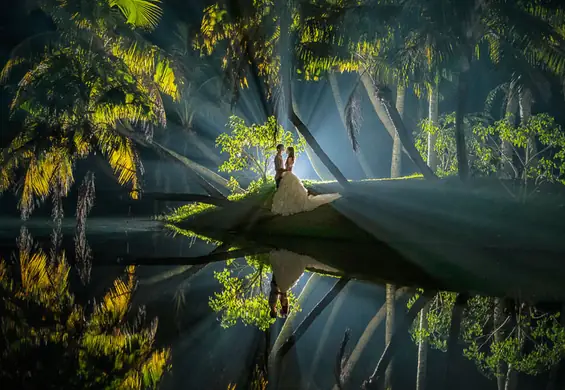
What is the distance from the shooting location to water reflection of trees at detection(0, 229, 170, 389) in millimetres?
3547

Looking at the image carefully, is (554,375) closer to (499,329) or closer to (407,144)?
(499,329)

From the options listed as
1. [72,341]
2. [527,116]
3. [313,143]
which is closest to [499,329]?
[72,341]

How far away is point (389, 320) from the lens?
5992 mm

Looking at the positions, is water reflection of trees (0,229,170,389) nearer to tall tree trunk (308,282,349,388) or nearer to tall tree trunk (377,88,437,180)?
tall tree trunk (308,282,349,388)

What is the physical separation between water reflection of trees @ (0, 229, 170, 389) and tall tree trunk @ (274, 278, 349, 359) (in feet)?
3.08

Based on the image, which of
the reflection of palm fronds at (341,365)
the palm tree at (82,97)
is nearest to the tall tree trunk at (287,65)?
the palm tree at (82,97)

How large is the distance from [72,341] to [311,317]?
2.54m

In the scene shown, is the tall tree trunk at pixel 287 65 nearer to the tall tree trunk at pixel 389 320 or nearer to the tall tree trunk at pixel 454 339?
the tall tree trunk at pixel 389 320

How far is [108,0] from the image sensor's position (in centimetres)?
1761

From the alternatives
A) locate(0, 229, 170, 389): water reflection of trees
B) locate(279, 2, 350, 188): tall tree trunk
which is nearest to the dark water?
locate(0, 229, 170, 389): water reflection of trees

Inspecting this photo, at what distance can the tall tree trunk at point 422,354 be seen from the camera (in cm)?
389

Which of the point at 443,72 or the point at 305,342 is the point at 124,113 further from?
the point at 305,342

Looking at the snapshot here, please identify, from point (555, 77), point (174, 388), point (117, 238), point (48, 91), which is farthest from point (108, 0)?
point (174, 388)

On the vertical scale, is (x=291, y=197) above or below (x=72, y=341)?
above
